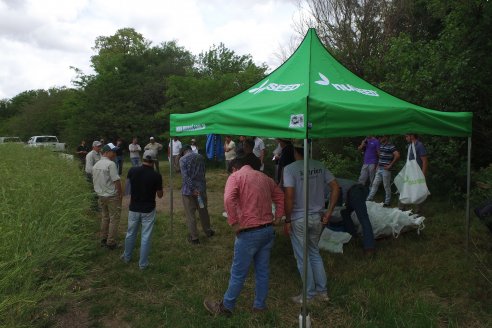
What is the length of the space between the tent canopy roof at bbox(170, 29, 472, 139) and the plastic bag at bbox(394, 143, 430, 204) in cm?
168

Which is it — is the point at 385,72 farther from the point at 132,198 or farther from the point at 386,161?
the point at 132,198

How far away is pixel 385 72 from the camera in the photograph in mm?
12242

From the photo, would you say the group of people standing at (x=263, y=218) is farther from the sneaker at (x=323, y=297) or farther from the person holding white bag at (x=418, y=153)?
the person holding white bag at (x=418, y=153)

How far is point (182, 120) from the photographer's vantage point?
5695mm

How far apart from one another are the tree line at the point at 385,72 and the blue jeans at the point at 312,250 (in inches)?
220

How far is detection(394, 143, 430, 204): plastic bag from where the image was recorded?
21.2 feet

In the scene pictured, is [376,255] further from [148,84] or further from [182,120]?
[148,84]

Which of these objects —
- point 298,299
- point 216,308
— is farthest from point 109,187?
point 298,299

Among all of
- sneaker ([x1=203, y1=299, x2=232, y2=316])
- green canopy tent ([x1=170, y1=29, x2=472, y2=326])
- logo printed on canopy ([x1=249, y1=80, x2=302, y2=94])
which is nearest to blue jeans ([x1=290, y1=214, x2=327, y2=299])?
green canopy tent ([x1=170, y1=29, x2=472, y2=326])

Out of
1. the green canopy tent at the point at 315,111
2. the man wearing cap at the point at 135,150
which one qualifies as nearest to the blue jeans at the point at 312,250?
the green canopy tent at the point at 315,111

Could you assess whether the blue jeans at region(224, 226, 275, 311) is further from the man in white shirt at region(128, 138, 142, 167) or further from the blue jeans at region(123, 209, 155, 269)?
the man in white shirt at region(128, 138, 142, 167)

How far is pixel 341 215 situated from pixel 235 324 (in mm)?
2623

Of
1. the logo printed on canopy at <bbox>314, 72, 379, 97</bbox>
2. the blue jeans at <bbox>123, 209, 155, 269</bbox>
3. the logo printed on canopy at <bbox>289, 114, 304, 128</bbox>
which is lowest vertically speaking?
the blue jeans at <bbox>123, 209, 155, 269</bbox>

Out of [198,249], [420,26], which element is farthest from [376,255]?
[420,26]
